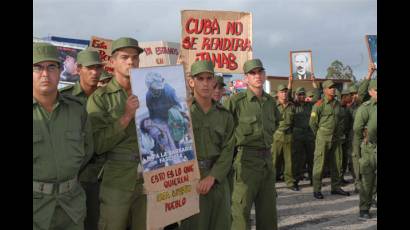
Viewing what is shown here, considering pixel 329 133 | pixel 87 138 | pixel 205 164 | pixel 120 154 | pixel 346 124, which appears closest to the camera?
pixel 87 138

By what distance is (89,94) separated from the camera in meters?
5.59

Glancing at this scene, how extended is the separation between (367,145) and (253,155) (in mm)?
2394

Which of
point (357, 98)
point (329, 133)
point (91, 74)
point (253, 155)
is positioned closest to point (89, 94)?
point (91, 74)

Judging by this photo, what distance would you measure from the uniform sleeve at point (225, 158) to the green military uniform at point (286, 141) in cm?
624

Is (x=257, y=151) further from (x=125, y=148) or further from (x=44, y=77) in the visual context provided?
(x=44, y=77)

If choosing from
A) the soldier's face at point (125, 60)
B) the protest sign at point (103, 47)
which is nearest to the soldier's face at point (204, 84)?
the soldier's face at point (125, 60)

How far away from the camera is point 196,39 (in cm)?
617

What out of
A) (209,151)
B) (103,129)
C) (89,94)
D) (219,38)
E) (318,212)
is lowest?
(318,212)

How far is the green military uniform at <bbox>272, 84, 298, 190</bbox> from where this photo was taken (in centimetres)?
1098

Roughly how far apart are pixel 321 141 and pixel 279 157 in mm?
1569

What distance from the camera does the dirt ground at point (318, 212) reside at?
7461mm

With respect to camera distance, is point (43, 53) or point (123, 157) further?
point (123, 157)

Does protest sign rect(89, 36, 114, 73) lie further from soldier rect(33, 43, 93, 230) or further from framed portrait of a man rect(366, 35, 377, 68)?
framed portrait of a man rect(366, 35, 377, 68)
